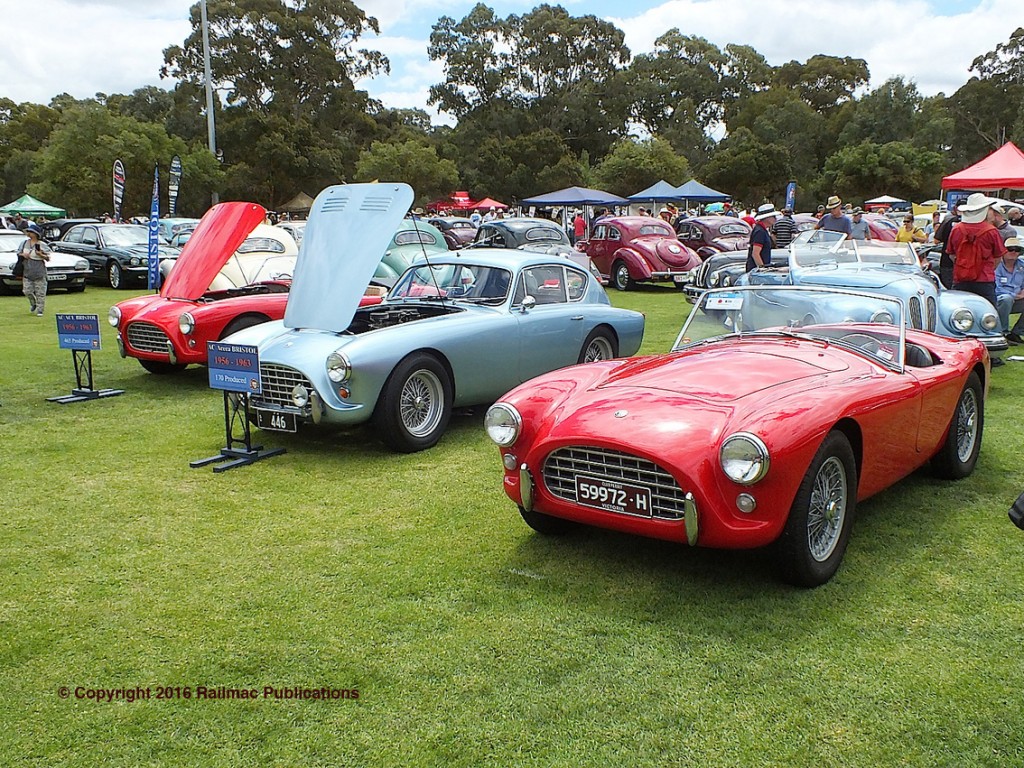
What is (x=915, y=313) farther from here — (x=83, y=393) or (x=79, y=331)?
(x=83, y=393)

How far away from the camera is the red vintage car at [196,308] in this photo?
28.5ft

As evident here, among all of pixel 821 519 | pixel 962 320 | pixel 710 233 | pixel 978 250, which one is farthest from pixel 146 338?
pixel 710 233

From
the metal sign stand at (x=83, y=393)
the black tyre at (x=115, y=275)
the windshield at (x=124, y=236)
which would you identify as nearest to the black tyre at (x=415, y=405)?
the metal sign stand at (x=83, y=393)

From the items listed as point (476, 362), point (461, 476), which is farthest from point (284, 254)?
point (461, 476)

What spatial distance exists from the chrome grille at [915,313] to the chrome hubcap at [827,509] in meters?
3.82

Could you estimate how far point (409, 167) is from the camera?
47.1m

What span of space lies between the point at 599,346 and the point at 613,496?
472 centimetres

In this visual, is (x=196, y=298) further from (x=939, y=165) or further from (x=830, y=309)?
(x=939, y=165)

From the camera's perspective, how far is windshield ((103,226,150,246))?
21.1m

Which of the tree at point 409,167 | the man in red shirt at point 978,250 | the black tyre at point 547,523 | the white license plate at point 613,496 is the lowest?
the black tyre at point 547,523

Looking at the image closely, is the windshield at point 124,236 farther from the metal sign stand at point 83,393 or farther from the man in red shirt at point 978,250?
the man in red shirt at point 978,250

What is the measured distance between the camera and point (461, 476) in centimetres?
594

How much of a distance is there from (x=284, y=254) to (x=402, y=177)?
35141 mm

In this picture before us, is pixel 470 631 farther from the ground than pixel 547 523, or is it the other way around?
pixel 547 523
